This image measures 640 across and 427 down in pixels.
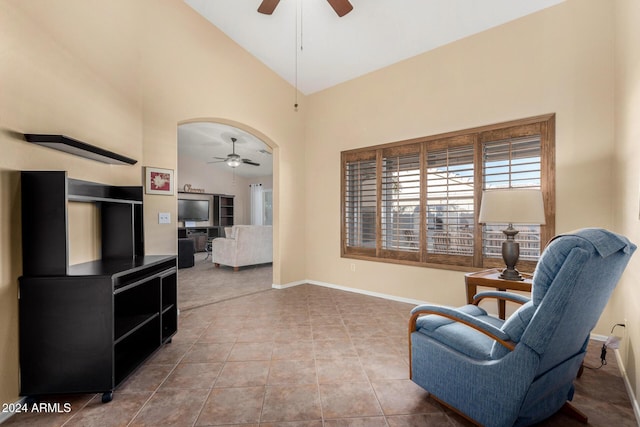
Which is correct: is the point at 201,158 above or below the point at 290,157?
above

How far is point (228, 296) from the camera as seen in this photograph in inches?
164

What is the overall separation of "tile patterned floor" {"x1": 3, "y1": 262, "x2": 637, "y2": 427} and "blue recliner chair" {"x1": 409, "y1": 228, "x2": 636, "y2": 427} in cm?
26

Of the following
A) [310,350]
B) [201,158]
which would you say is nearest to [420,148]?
[310,350]

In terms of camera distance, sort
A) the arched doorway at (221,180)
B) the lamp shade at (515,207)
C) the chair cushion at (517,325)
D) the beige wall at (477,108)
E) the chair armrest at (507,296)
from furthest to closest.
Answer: the arched doorway at (221,180), the beige wall at (477,108), the lamp shade at (515,207), the chair armrest at (507,296), the chair cushion at (517,325)

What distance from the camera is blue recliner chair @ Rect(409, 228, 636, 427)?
4.07 ft

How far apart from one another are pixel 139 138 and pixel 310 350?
2739 mm

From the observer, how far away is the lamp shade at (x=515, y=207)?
2322mm

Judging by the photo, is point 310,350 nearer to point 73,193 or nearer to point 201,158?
point 73,193

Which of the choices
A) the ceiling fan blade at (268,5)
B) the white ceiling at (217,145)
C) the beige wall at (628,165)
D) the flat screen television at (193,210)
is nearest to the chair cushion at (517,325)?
the beige wall at (628,165)

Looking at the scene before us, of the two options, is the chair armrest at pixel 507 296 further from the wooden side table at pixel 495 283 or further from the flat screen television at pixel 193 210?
the flat screen television at pixel 193 210

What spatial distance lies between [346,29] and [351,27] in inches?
2.8

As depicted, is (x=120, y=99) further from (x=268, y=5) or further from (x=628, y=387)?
(x=628, y=387)

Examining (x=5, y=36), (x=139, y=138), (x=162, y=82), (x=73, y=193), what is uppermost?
(x=162, y=82)

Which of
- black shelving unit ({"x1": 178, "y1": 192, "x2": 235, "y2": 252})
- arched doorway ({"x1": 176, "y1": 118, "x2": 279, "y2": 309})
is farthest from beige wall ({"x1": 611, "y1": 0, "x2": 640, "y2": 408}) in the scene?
black shelving unit ({"x1": 178, "y1": 192, "x2": 235, "y2": 252})
